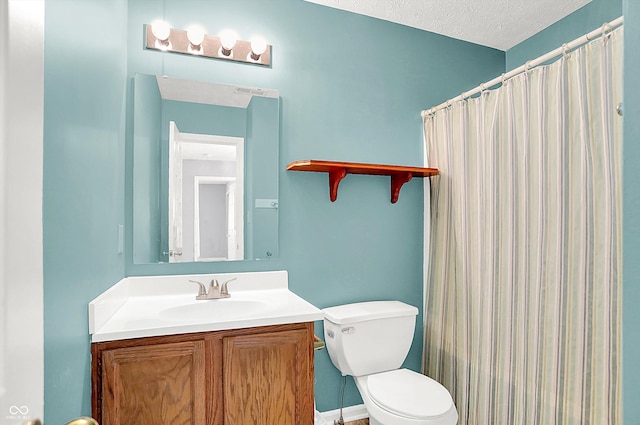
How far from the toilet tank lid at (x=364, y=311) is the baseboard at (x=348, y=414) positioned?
627mm

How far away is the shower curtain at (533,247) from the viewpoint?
1.40m

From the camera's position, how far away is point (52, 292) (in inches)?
36.0

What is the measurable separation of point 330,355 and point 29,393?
1.74 m

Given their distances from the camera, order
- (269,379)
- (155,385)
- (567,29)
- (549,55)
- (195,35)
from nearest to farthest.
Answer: (155,385), (269,379), (549,55), (195,35), (567,29)

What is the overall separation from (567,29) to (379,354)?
2.22 m

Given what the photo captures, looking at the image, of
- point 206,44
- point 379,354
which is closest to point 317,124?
Result: point 206,44

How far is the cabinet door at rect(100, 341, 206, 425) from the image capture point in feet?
4.14

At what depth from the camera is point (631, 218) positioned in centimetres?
51

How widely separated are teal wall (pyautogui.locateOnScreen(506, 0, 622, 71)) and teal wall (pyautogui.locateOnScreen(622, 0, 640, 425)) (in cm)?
197

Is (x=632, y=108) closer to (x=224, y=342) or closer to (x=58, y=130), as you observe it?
(x=58, y=130)

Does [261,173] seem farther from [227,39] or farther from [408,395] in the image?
[408,395]

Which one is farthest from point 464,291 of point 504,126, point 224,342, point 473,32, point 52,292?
point 52,292

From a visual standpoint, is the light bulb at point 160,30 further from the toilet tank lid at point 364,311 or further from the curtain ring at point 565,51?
the curtain ring at point 565,51

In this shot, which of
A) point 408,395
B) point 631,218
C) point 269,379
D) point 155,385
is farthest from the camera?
point 408,395
